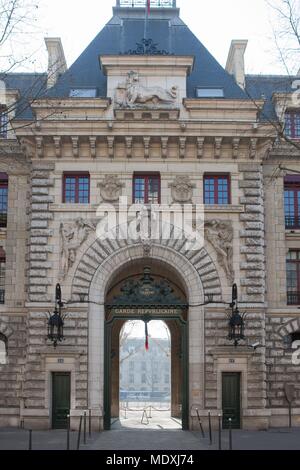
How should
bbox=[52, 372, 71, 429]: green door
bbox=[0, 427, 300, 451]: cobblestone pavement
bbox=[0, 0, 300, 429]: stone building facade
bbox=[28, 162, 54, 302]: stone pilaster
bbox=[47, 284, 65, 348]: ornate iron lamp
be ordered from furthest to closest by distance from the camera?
bbox=[28, 162, 54, 302]: stone pilaster, bbox=[0, 0, 300, 429]: stone building facade, bbox=[52, 372, 71, 429]: green door, bbox=[47, 284, 65, 348]: ornate iron lamp, bbox=[0, 427, 300, 451]: cobblestone pavement

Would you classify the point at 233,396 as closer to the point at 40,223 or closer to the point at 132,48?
the point at 40,223

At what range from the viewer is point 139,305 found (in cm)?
3169

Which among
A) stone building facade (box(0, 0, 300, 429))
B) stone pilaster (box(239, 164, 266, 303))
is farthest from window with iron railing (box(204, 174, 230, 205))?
stone pilaster (box(239, 164, 266, 303))

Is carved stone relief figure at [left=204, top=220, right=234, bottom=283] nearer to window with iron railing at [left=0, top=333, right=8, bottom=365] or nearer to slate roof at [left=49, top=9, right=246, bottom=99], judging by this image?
Answer: slate roof at [left=49, top=9, right=246, bottom=99]

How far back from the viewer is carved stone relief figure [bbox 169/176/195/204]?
3122 cm

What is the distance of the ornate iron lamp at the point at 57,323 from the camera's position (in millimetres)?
29297

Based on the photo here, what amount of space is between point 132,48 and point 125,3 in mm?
4427

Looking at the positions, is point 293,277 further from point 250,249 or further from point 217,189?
point 217,189

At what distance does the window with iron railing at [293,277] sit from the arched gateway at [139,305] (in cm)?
414

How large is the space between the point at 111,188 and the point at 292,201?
28.1ft

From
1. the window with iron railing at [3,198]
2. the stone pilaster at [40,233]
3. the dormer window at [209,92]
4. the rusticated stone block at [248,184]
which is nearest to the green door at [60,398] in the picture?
the stone pilaster at [40,233]

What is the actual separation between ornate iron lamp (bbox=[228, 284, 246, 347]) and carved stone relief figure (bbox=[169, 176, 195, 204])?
433 cm
